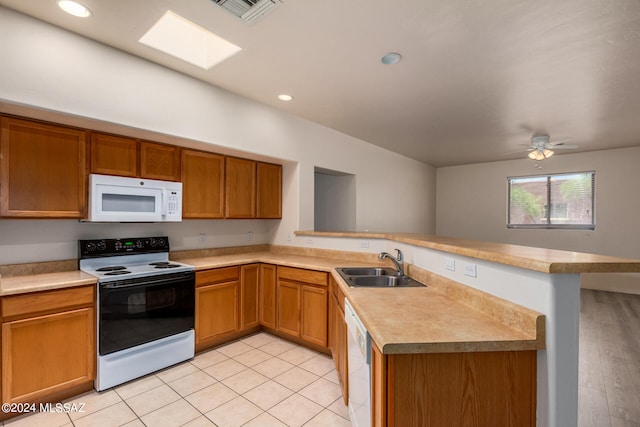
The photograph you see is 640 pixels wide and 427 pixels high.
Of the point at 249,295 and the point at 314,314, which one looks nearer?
the point at 314,314

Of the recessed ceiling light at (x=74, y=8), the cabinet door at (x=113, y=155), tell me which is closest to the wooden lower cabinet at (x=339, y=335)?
the cabinet door at (x=113, y=155)

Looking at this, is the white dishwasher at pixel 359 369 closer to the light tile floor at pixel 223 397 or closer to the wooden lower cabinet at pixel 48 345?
the light tile floor at pixel 223 397

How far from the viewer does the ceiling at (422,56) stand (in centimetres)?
191

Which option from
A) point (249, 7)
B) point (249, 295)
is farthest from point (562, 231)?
point (249, 7)

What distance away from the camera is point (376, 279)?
2486 millimetres

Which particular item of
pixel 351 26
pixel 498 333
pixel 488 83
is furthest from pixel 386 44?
pixel 498 333

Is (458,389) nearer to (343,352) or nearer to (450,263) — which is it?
(450,263)

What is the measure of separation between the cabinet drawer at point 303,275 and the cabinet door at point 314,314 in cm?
7

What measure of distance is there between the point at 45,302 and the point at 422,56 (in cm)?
326

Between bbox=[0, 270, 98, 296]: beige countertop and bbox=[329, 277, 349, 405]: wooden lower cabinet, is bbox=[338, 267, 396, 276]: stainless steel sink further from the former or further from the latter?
bbox=[0, 270, 98, 296]: beige countertop

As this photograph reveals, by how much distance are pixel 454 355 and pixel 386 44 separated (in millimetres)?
2109

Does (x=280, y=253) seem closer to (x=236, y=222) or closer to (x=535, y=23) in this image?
(x=236, y=222)

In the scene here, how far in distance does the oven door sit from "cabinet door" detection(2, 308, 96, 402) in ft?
0.35

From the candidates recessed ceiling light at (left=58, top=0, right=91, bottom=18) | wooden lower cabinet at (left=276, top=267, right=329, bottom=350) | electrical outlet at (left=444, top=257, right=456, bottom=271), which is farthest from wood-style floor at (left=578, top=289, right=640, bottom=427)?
recessed ceiling light at (left=58, top=0, right=91, bottom=18)
